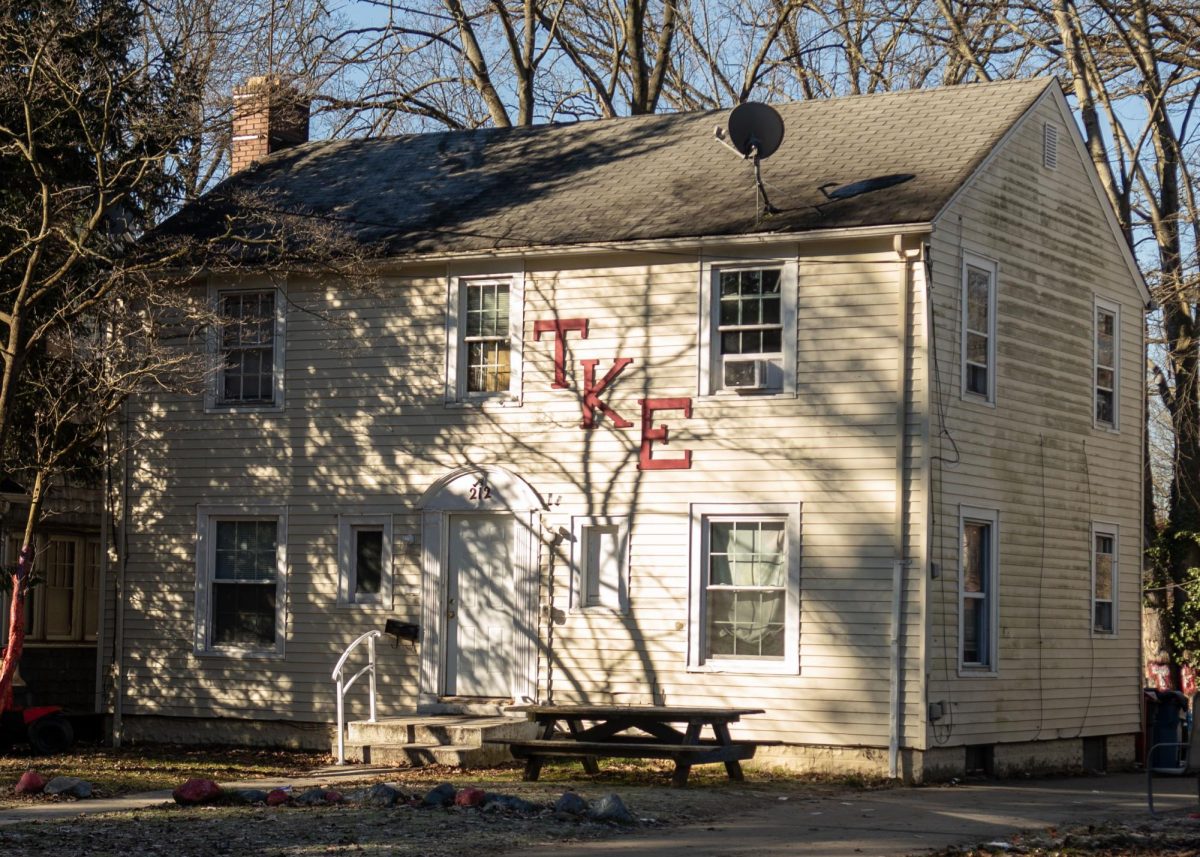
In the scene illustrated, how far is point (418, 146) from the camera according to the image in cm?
2423

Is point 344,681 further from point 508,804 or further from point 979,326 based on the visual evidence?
point 979,326

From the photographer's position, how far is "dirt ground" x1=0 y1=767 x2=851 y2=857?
39.4 ft

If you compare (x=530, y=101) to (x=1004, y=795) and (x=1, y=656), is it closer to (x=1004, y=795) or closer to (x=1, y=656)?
(x=1, y=656)

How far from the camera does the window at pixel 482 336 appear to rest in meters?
20.5

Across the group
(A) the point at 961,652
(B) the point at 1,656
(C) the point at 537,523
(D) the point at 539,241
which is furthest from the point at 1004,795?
(B) the point at 1,656

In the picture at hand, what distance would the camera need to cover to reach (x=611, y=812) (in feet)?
44.7

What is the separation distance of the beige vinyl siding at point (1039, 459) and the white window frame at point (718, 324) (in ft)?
5.13

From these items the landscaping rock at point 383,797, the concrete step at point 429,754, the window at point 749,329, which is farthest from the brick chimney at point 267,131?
the landscaping rock at point 383,797

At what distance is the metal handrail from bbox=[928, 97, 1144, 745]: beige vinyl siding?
627 cm

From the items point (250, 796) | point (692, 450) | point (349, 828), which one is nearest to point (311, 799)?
point (250, 796)

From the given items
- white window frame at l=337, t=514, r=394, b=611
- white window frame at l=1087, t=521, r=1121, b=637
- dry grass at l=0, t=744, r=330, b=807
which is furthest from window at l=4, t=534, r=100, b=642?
white window frame at l=1087, t=521, r=1121, b=637

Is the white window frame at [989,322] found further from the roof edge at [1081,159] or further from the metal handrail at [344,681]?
the metal handrail at [344,681]

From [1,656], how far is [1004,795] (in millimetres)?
11516

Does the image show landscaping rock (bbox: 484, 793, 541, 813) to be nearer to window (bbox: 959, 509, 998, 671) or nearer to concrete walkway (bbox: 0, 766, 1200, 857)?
concrete walkway (bbox: 0, 766, 1200, 857)
